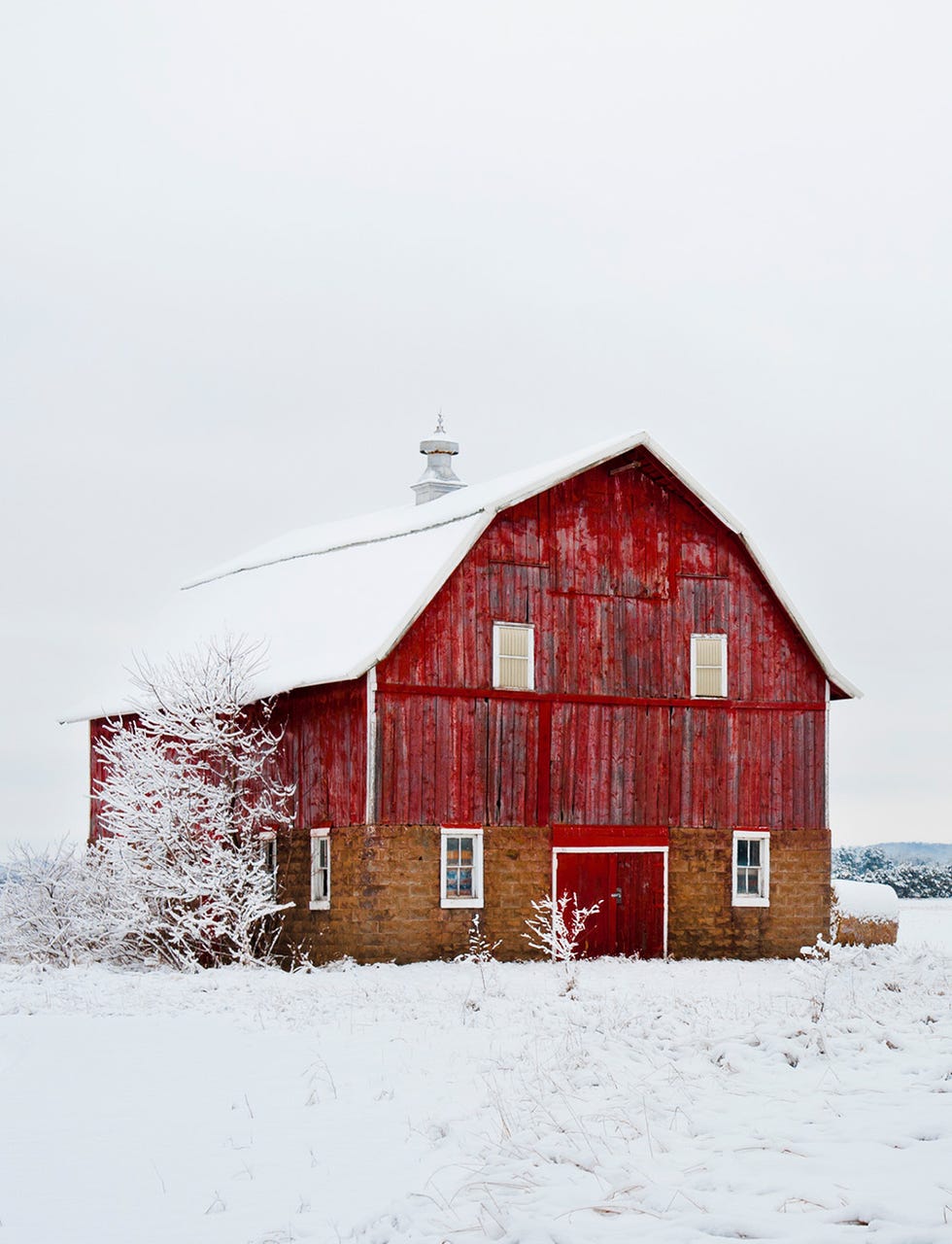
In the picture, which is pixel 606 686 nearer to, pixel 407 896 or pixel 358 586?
pixel 358 586

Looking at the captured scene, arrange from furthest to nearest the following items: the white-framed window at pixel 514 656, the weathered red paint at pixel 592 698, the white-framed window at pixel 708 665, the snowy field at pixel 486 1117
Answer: the white-framed window at pixel 708 665 < the white-framed window at pixel 514 656 < the weathered red paint at pixel 592 698 < the snowy field at pixel 486 1117

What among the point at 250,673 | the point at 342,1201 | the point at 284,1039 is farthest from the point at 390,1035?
the point at 250,673

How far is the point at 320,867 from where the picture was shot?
24.1 metres

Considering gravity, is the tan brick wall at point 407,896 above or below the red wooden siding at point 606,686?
below

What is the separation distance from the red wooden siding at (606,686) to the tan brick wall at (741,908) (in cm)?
36

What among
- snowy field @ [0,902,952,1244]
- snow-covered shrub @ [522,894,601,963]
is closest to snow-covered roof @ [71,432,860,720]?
snow-covered shrub @ [522,894,601,963]

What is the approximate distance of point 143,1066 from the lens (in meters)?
14.3

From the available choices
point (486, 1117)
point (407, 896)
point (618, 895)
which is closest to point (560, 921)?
point (618, 895)

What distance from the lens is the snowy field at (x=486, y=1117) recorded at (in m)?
8.58

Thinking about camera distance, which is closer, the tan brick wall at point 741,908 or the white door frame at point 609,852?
the white door frame at point 609,852

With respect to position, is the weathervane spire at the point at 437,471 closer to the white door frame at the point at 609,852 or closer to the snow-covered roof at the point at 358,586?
the snow-covered roof at the point at 358,586

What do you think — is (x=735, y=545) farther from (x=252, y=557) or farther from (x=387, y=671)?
(x=252, y=557)

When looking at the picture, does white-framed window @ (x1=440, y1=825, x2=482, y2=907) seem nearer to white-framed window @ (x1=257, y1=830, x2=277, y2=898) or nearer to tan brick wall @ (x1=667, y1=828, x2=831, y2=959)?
white-framed window @ (x1=257, y1=830, x2=277, y2=898)

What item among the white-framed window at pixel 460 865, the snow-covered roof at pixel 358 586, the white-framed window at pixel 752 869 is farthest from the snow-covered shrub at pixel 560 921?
the snow-covered roof at pixel 358 586
